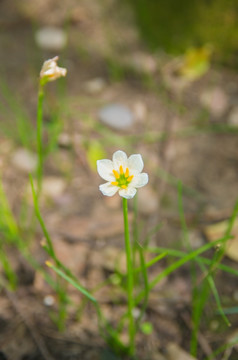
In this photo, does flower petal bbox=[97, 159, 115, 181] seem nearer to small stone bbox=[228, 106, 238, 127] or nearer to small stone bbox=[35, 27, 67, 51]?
small stone bbox=[228, 106, 238, 127]

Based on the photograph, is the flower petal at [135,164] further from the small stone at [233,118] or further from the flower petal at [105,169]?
the small stone at [233,118]

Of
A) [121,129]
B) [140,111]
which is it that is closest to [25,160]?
[121,129]

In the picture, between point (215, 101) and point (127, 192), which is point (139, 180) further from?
point (215, 101)

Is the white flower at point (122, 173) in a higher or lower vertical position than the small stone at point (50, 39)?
lower

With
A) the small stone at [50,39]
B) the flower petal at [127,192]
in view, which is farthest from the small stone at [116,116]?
the flower petal at [127,192]

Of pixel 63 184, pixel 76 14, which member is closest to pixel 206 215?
pixel 63 184

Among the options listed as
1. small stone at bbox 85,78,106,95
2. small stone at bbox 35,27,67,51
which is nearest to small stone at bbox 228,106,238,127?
small stone at bbox 85,78,106,95
